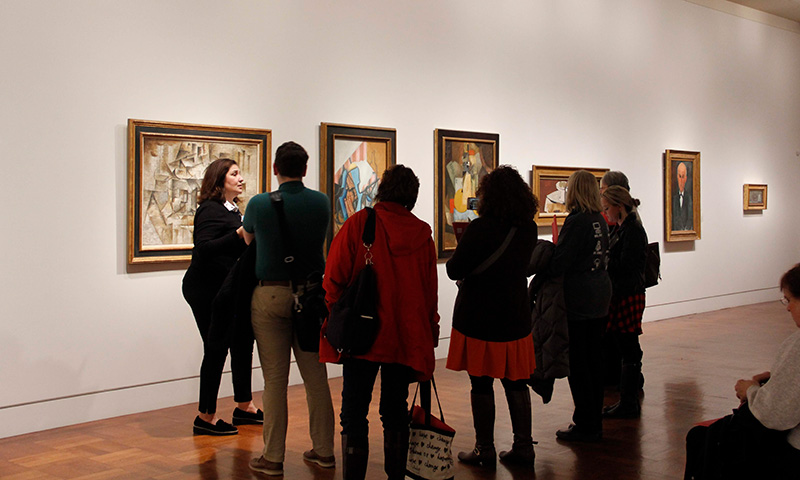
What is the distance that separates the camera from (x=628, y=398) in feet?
23.7

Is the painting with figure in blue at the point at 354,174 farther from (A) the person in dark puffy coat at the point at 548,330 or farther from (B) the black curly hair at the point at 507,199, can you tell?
(B) the black curly hair at the point at 507,199

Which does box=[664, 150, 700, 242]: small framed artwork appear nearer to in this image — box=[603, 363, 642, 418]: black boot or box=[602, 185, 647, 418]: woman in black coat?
box=[602, 185, 647, 418]: woman in black coat

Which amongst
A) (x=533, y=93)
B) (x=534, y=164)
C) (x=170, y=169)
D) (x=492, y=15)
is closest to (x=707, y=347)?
(x=534, y=164)

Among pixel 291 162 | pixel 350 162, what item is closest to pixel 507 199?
pixel 291 162

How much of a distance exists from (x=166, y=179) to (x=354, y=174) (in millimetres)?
2384

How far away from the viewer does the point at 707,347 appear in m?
11.1

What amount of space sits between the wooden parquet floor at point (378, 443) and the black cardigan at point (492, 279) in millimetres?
1020

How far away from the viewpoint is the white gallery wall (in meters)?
6.95

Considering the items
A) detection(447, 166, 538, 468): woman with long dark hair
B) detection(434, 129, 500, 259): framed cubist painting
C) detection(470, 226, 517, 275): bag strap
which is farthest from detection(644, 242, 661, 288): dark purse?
detection(470, 226, 517, 275): bag strap

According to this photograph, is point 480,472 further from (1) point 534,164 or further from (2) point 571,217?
(1) point 534,164

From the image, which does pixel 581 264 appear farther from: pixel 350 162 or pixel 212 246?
pixel 350 162

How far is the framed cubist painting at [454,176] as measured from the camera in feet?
34.3

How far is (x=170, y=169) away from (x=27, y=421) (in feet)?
8.48

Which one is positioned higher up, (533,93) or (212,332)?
(533,93)
